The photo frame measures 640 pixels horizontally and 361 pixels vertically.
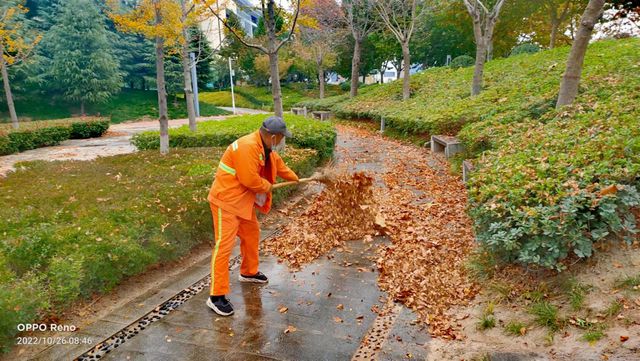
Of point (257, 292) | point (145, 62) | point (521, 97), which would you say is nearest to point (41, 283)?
point (257, 292)

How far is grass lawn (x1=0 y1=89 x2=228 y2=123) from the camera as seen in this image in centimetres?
2744

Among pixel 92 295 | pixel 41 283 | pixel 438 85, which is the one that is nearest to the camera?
pixel 41 283

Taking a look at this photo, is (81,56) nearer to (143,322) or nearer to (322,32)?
(322,32)

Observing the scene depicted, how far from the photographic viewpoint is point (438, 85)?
59.1 ft

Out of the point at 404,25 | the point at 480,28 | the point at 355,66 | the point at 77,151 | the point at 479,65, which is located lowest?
the point at 77,151

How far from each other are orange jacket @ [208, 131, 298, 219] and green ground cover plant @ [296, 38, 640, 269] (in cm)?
205

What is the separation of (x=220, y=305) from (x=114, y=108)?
101 feet

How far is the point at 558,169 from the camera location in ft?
13.0

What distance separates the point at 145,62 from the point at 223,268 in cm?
3537

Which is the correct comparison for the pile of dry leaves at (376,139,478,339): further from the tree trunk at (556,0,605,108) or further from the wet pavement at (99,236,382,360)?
the tree trunk at (556,0,605,108)

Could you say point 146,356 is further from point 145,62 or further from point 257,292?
point 145,62

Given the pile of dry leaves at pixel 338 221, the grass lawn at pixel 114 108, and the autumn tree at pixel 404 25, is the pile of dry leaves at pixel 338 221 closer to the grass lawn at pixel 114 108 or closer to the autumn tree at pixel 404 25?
the autumn tree at pixel 404 25

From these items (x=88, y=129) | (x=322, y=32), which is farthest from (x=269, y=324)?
(x=322, y=32)

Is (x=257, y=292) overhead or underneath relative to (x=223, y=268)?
underneath
